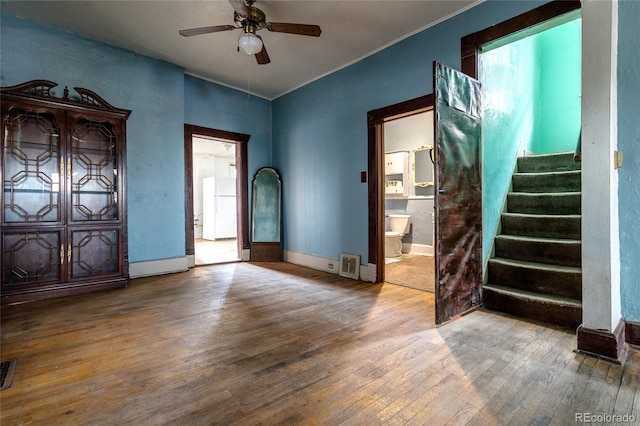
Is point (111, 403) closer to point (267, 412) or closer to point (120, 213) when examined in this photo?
point (267, 412)

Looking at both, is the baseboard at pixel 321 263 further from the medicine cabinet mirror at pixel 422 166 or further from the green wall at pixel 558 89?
→ the green wall at pixel 558 89

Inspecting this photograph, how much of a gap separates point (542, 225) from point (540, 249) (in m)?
0.36

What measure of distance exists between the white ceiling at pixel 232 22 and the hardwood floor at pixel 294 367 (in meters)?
3.21

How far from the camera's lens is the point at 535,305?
2.63 metres

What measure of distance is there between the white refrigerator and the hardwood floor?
627 cm

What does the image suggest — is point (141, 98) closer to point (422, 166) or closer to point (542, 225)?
point (422, 166)

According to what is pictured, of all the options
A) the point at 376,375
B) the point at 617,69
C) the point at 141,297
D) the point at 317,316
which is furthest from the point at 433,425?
the point at 141,297

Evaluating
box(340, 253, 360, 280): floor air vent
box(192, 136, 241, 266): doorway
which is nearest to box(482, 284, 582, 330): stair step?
box(340, 253, 360, 280): floor air vent

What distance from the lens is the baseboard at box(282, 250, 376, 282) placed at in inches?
163

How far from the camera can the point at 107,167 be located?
3.82m

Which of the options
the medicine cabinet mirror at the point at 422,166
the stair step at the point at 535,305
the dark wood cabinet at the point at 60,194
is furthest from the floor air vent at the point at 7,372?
the medicine cabinet mirror at the point at 422,166

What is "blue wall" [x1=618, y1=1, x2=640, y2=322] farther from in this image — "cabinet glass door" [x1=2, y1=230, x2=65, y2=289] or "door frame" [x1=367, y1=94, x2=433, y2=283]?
"cabinet glass door" [x1=2, y1=230, x2=65, y2=289]

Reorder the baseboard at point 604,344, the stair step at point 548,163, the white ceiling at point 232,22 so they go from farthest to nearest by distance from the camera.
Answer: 1. the stair step at point 548,163
2. the white ceiling at point 232,22
3. the baseboard at point 604,344

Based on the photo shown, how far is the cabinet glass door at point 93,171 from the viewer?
3578mm
